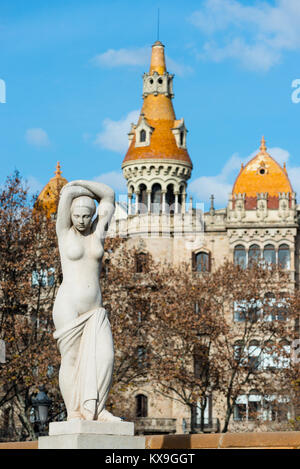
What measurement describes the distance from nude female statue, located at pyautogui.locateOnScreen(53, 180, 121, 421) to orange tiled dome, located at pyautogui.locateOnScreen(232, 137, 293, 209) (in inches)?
1943

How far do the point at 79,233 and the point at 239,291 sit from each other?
32.9 metres

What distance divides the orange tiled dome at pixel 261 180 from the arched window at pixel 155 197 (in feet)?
19.0

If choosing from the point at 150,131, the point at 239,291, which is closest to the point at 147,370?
the point at 239,291

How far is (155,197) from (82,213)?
53745 mm

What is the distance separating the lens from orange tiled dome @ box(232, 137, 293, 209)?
59188mm

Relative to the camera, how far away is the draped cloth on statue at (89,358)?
9383mm

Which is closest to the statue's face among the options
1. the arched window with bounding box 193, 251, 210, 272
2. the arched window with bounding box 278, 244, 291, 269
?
the arched window with bounding box 278, 244, 291, 269

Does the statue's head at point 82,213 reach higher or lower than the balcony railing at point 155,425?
higher

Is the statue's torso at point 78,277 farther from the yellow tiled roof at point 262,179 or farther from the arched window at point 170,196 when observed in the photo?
the arched window at point 170,196

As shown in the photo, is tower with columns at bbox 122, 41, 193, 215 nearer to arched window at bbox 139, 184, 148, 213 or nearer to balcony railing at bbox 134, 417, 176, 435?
arched window at bbox 139, 184, 148, 213

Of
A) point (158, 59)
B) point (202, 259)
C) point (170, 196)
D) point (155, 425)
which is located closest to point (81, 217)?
point (155, 425)

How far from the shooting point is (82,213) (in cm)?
988

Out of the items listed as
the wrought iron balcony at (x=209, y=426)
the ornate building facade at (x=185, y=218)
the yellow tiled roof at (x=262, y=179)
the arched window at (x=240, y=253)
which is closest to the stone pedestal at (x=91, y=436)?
the ornate building facade at (x=185, y=218)

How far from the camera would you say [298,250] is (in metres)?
57.3
